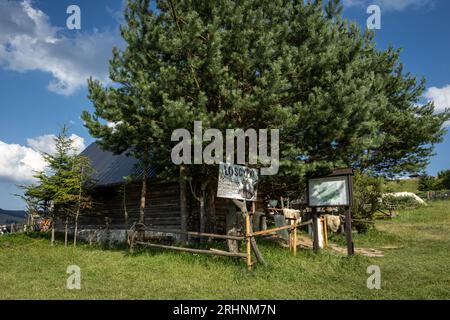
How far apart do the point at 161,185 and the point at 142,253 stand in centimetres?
528

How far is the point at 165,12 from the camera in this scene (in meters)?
11.6

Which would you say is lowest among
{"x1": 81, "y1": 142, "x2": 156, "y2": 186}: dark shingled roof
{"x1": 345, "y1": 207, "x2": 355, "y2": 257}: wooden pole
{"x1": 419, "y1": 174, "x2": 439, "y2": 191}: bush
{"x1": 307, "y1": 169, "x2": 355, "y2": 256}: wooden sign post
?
{"x1": 345, "y1": 207, "x2": 355, "y2": 257}: wooden pole

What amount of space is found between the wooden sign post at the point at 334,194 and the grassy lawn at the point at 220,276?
92 centimetres

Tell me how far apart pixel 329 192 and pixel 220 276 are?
4675 mm

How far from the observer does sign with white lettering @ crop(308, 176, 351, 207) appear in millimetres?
10914

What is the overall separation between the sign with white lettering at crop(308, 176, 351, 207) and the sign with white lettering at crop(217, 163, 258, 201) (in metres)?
2.57

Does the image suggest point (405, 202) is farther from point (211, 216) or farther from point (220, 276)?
point (220, 276)

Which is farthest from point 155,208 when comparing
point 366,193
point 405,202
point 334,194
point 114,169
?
point 405,202

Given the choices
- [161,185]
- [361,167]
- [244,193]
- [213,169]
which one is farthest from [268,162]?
[361,167]

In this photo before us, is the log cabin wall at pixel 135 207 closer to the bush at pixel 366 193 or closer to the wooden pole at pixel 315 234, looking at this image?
the wooden pole at pixel 315 234

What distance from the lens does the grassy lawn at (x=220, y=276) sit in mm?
7184

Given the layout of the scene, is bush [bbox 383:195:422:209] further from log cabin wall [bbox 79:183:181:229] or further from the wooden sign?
log cabin wall [bbox 79:183:181:229]

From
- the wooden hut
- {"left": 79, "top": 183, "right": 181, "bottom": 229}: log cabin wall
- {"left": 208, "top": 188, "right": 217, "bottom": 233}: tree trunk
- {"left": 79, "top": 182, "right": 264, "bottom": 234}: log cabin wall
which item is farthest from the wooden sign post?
{"left": 79, "top": 183, "right": 181, "bottom": 229}: log cabin wall

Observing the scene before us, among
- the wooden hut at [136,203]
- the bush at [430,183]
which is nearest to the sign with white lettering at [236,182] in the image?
the wooden hut at [136,203]
